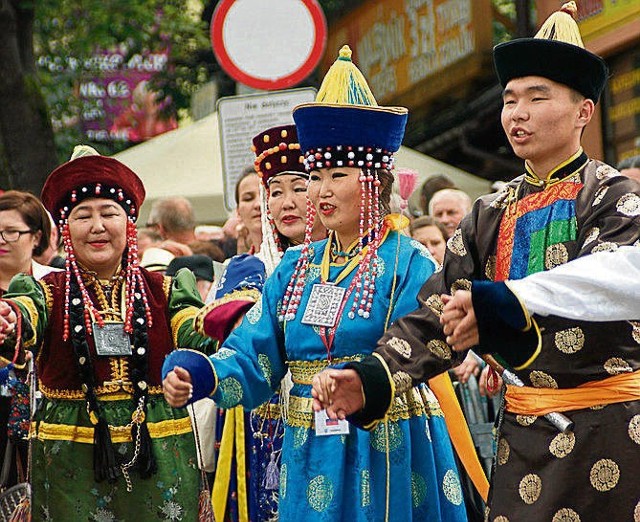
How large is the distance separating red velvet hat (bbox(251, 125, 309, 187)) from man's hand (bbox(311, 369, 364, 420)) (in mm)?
1997

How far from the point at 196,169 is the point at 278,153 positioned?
6685 millimetres

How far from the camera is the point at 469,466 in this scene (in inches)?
223

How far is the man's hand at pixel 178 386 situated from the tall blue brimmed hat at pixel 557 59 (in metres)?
1.50

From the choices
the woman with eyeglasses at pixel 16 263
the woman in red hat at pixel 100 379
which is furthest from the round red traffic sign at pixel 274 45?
the woman in red hat at pixel 100 379

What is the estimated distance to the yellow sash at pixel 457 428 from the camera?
564 cm

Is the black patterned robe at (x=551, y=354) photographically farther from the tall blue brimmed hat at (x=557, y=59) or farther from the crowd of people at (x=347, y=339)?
the tall blue brimmed hat at (x=557, y=59)

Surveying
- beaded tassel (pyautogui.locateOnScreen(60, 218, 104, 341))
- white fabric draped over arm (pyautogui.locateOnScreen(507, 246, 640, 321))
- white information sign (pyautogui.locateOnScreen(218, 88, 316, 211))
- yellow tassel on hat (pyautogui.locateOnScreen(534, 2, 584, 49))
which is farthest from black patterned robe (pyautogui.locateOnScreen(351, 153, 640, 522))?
white information sign (pyautogui.locateOnScreen(218, 88, 316, 211))

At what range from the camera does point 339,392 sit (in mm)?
4566

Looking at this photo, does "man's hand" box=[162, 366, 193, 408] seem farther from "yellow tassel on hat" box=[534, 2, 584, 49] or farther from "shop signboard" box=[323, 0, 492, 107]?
"shop signboard" box=[323, 0, 492, 107]

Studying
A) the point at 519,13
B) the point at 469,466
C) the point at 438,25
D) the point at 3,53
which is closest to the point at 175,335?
the point at 469,466

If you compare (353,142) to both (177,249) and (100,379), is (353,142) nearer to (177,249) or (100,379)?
(100,379)

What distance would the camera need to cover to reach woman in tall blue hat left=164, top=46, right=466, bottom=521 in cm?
529

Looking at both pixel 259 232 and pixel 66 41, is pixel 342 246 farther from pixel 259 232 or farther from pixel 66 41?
pixel 66 41

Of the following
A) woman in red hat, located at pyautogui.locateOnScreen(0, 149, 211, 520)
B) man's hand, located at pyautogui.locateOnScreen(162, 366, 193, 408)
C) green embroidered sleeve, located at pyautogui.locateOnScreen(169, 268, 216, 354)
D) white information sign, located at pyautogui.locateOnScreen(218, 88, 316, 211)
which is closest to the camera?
man's hand, located at pyautogui.locateOnScreen(162, 366, 193, 408)
